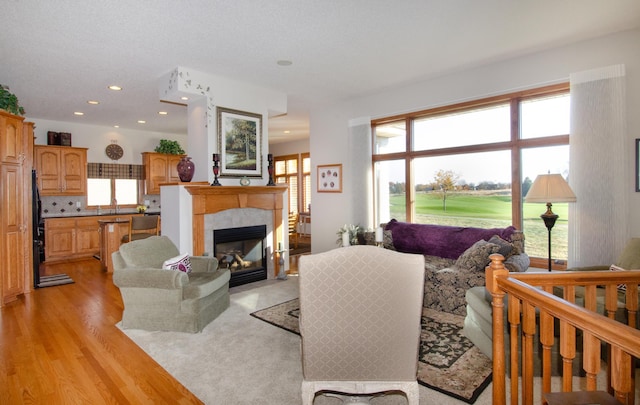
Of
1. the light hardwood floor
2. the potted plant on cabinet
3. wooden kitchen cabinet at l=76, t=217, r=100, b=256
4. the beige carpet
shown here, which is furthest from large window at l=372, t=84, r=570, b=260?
wooden kitchen cabinet at l=76, t=217, r=100, b=256

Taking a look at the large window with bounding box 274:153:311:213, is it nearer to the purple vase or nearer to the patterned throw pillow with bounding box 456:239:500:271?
the purple vase

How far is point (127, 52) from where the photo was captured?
12.4 feet

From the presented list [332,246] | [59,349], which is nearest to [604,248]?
[332,246]

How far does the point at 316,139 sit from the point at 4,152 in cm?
447

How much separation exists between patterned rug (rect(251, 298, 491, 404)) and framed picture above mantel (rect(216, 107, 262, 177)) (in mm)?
2156

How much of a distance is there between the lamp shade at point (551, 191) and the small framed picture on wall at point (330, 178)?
3.21 meters

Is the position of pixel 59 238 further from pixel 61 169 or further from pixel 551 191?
pixel 551 191

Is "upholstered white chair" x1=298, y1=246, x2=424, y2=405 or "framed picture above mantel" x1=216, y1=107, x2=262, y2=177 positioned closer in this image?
"upholstered white chair" x1=298, y1=246, x2=424, y2=405

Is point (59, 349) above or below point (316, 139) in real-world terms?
below

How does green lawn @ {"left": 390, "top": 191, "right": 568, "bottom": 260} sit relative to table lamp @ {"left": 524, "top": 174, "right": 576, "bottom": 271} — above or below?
below

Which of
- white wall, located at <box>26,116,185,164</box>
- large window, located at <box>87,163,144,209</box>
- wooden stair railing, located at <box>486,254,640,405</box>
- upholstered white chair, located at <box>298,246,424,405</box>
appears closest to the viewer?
wooden stair railing, located at <box>486,254,640,405</box>

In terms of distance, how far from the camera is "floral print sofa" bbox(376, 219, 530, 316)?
11.6 ft

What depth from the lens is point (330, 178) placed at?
626cm

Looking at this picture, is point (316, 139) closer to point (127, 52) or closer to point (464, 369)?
point (127, 52)
